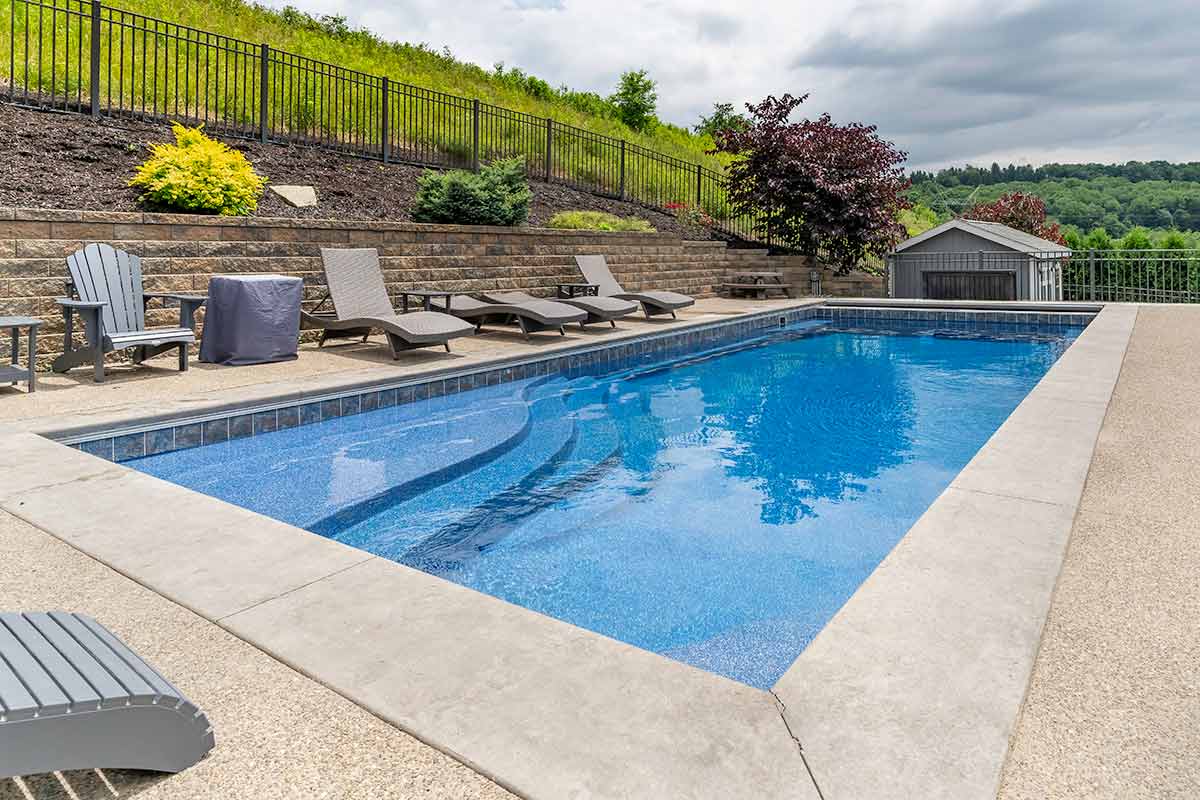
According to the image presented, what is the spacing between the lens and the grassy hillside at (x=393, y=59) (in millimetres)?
16297

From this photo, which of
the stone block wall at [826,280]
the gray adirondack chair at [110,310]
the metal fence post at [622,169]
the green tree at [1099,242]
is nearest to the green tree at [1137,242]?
the green tree at [1099,242]

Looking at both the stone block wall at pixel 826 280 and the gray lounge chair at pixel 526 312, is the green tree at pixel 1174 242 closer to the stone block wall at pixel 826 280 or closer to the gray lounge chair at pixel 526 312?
the stone block wall at pixel 826 280

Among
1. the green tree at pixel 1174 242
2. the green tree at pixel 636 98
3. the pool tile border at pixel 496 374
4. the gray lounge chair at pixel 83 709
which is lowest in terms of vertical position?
the gray lounge chair at pixel 83 709

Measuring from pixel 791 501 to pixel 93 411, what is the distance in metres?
4.09

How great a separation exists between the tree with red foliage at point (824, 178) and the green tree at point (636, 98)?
34.4ft

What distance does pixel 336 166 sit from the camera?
11102 mm

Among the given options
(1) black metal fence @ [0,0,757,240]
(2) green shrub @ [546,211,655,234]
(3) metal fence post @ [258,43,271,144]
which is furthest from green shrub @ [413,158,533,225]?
(1) black metal fence @ [0,0,757,240]

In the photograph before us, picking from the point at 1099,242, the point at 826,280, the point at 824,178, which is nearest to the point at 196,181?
the point at 824,178

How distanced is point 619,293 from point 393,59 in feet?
41.1

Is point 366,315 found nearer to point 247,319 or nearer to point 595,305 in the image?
point 247,319

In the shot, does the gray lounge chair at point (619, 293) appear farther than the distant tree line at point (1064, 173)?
No

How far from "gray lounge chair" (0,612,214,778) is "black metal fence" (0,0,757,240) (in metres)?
8.99

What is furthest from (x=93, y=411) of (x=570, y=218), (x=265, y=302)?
(x=570, y=218)

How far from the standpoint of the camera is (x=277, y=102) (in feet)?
40.0
